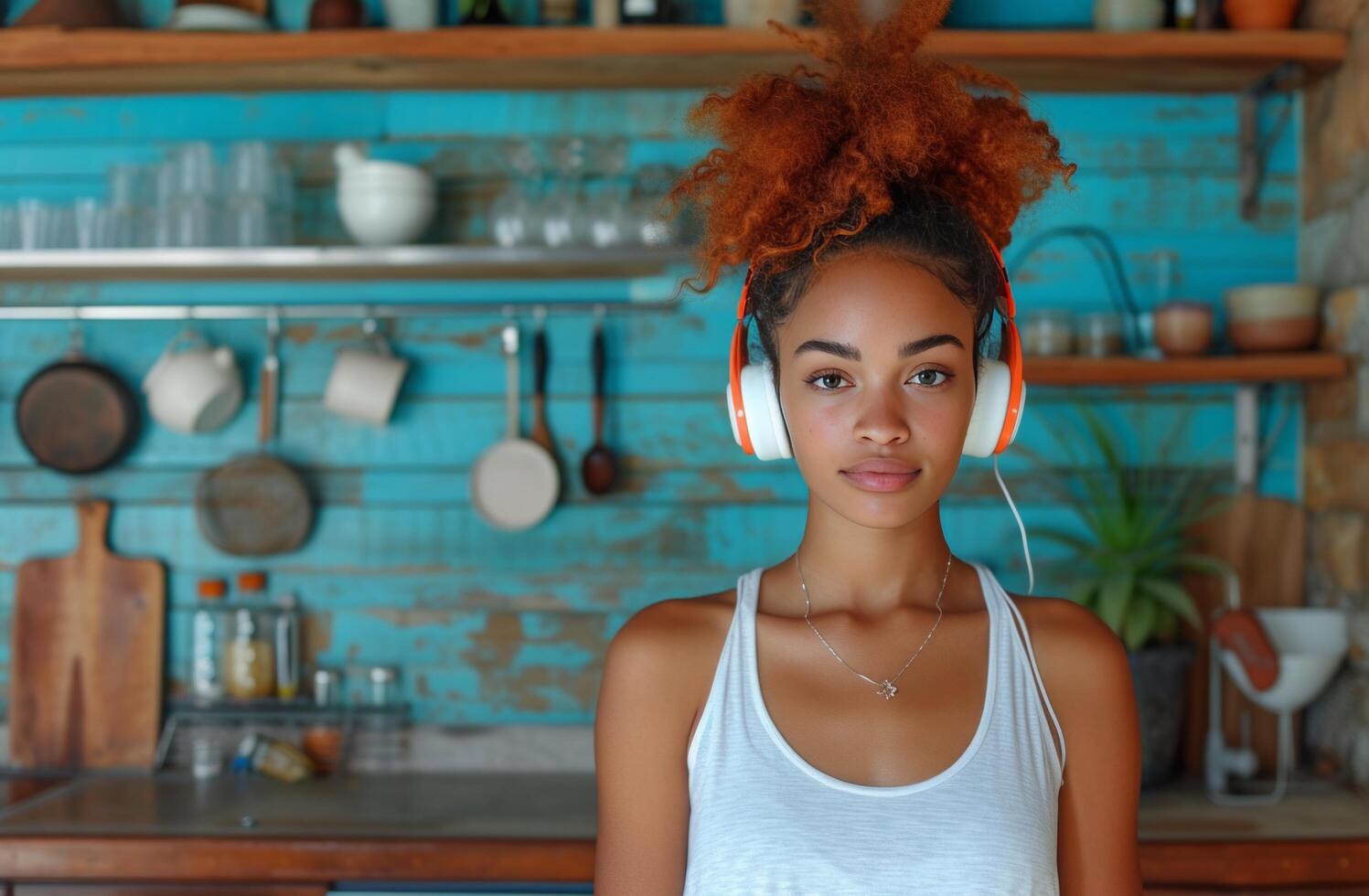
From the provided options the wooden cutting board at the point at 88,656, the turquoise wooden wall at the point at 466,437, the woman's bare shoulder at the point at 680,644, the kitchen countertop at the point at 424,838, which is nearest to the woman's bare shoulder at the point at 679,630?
the woman's bare shoulder at the point at 680,644

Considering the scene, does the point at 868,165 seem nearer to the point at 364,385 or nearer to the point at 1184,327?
the point at 1184,327

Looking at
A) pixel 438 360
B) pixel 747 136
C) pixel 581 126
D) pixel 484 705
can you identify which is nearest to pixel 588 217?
pixel 581 126

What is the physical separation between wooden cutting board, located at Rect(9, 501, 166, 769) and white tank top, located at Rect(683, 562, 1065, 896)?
1696mm

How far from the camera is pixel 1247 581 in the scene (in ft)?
7.55

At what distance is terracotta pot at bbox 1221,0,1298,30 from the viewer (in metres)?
2.12

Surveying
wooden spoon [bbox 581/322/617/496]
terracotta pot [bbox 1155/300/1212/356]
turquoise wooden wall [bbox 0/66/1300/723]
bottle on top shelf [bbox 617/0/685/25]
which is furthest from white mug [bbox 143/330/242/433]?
terracotta pot [bbox 1155/300/1212/356]

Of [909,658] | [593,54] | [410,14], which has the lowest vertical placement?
[909,658]

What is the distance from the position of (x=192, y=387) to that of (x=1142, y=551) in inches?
66.6

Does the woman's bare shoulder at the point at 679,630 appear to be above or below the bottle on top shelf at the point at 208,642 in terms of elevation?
above

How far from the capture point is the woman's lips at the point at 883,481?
96 cm

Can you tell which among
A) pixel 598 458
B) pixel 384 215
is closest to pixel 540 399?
pixel 598 458

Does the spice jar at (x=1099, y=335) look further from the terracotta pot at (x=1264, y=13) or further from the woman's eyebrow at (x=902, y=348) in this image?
the woman's eyebrow at (x=902, y=348)

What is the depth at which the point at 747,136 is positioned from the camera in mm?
1001

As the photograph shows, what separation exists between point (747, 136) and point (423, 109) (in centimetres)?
154
